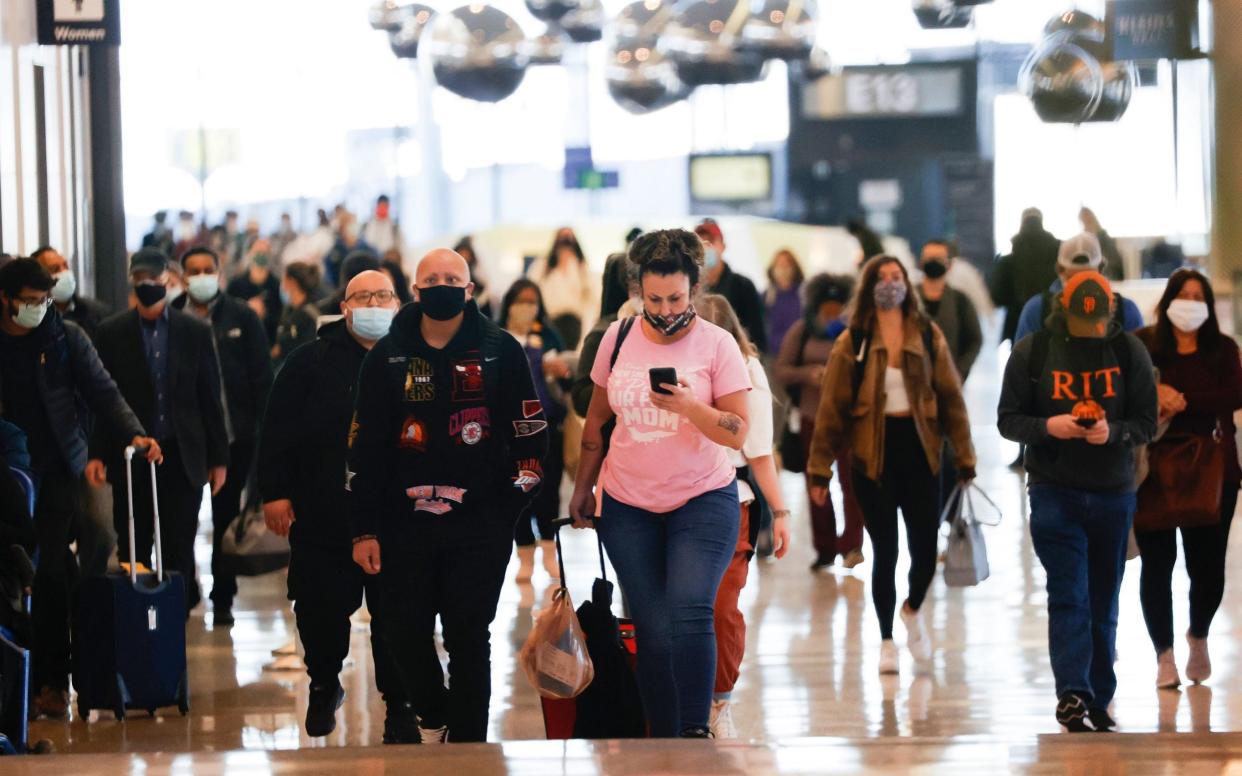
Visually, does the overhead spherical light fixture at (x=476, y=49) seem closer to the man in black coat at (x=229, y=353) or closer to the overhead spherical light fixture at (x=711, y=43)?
the overhead spherical light fixture at (x=711, y=43)

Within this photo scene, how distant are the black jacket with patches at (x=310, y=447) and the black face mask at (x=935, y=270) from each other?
5875mm

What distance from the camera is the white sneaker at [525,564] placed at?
34.7 ft

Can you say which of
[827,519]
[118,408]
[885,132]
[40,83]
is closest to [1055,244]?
[827,519]

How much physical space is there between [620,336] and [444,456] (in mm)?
631

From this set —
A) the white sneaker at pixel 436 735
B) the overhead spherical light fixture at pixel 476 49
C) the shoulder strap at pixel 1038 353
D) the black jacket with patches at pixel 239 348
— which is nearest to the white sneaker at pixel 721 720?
the white sneaker at pixel 436 735

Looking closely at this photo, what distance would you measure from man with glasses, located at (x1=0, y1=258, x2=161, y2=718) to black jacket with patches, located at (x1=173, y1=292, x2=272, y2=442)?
81.5 inches

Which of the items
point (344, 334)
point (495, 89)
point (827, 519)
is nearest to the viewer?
point (344, 334)

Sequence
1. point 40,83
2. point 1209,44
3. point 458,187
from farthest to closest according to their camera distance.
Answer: point 458,187 < point 1209,44 < point 40,83

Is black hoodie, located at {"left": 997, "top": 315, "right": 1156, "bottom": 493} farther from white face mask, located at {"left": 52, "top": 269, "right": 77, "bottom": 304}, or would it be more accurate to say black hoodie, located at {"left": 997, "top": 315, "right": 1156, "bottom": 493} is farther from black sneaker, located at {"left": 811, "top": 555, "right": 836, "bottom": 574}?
white face mask, located at {"left": 52, "top": 269, "right": 77, "bottom": 304}

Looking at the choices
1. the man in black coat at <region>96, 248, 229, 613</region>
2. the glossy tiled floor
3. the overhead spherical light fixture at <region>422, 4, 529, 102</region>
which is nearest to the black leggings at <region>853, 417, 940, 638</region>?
the glossy tiled floor

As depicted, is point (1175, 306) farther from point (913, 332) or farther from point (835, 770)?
point (835, 770)

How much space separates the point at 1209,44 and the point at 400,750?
1734 cm

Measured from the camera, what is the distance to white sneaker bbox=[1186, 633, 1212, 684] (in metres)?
7.68

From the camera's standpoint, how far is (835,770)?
16.8 ft
